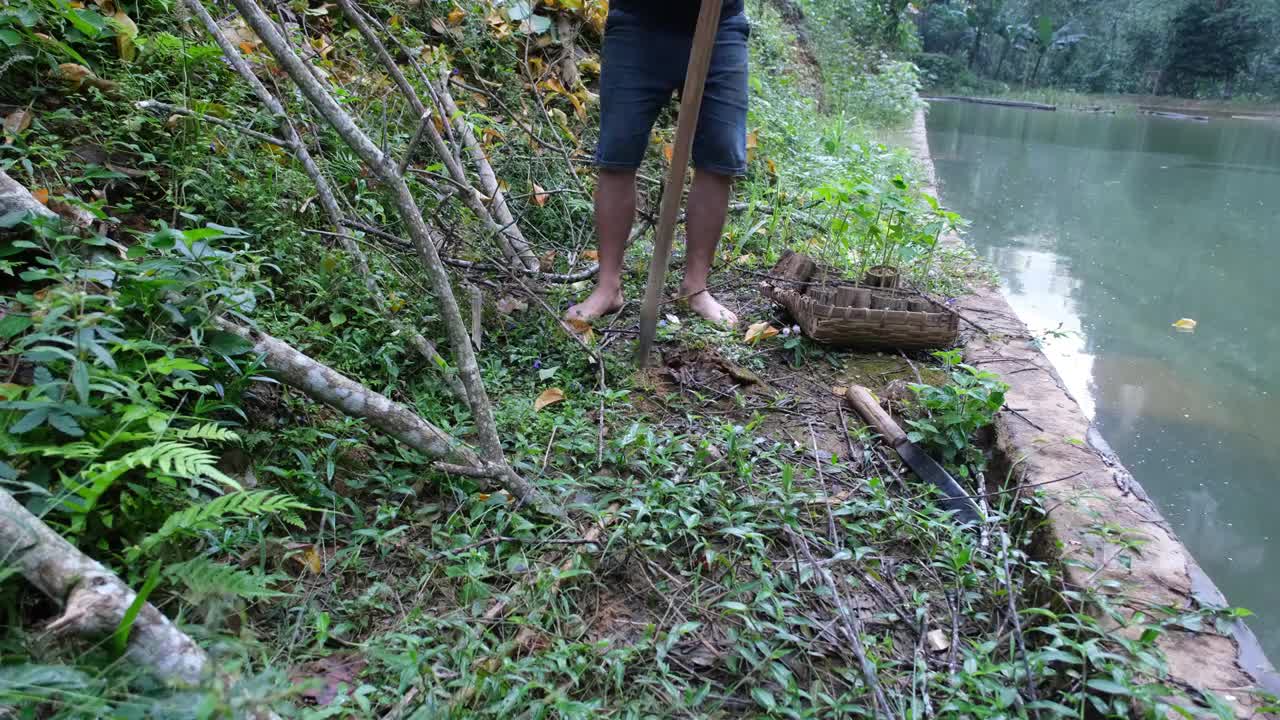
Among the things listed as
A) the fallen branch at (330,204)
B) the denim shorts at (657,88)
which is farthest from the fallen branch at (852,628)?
the denim shorts at (657,88)

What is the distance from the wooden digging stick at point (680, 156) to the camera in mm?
1848

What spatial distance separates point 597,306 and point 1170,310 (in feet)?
9.37

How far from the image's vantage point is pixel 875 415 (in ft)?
6.42

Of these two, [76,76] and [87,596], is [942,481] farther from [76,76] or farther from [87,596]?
[76,76]

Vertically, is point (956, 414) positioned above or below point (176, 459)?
below

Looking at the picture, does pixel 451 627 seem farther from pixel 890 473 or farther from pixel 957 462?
pixel 957 462

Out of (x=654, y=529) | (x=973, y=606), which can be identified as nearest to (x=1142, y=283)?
(x=973, y=606)

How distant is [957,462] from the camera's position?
1812mm

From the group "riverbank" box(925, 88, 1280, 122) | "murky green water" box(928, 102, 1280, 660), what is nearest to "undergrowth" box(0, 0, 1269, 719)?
Answer: "murky green water" box(928, 102, 1280, 660)

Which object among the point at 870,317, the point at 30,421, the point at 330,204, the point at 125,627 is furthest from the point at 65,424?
the point at 870,317

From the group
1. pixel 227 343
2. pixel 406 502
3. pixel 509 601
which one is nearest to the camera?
pixel 509 601

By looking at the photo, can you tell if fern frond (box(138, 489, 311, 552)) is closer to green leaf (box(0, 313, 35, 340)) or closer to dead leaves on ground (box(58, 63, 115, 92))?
green leaf (box(0, 313, 35, 340))

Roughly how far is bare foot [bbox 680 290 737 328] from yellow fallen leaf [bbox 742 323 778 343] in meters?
0.08

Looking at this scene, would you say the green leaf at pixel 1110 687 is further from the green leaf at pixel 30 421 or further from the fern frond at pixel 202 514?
the green leaf at pixel 30 421
